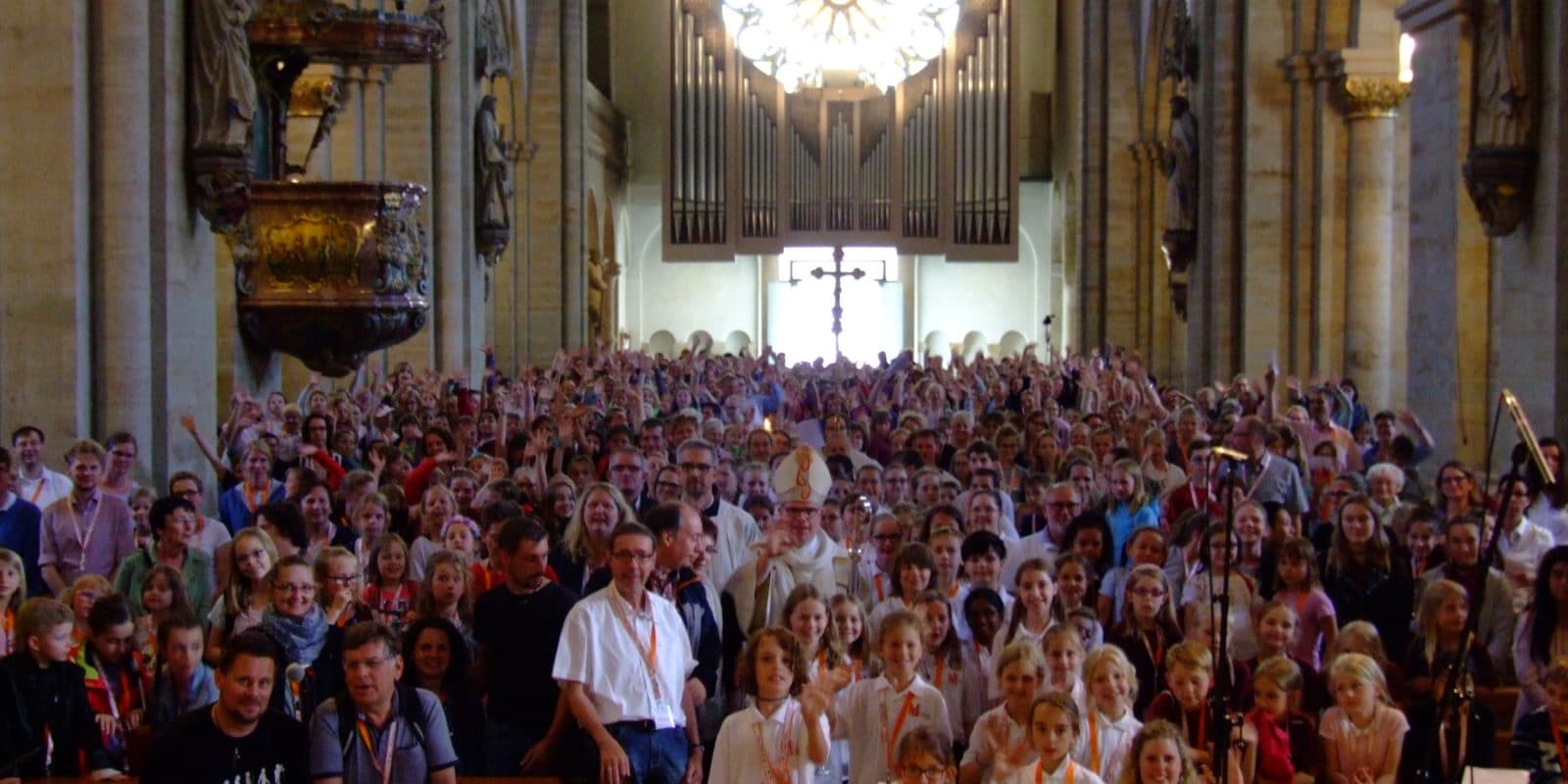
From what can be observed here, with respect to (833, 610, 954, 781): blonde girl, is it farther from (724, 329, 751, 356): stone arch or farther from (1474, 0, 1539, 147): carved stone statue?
(724, 329, 751, 356): stone arch

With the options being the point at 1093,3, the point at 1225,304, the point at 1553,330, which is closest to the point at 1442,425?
the point at 1553,330

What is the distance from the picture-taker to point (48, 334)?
40.6 ft

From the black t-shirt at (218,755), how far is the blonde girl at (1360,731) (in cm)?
346

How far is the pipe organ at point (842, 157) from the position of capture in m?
40.2

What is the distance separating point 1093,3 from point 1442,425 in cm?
1797

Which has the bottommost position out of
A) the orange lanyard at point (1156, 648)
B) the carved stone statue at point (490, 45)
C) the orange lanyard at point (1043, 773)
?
the orange lanyard at point (1043, 773)

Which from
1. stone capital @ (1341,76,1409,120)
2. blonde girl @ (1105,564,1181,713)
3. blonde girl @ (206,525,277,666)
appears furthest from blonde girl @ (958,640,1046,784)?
stone capital @ (1341,76,1409,120)

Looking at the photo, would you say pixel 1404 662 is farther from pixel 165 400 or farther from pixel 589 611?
pixel 165 400

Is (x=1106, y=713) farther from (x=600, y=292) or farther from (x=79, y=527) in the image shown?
(x=600, y=292)

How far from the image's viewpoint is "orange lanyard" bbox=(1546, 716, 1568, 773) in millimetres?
6656

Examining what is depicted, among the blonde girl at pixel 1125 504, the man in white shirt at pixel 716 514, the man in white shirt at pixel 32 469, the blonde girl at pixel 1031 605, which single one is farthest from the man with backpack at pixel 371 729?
the blonde girl at pixel 1125 504

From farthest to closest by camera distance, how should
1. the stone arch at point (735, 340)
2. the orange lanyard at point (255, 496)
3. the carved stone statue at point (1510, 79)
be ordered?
1. the stone arch at point (735, 340)
2. the carved stone statue at point (1510, 79)
3. the orange lanyard at point (255, 496)

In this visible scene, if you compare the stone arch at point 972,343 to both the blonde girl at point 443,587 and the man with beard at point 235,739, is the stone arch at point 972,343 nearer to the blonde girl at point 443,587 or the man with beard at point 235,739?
the blonde girl at point 443,587

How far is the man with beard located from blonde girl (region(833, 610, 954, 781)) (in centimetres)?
210
